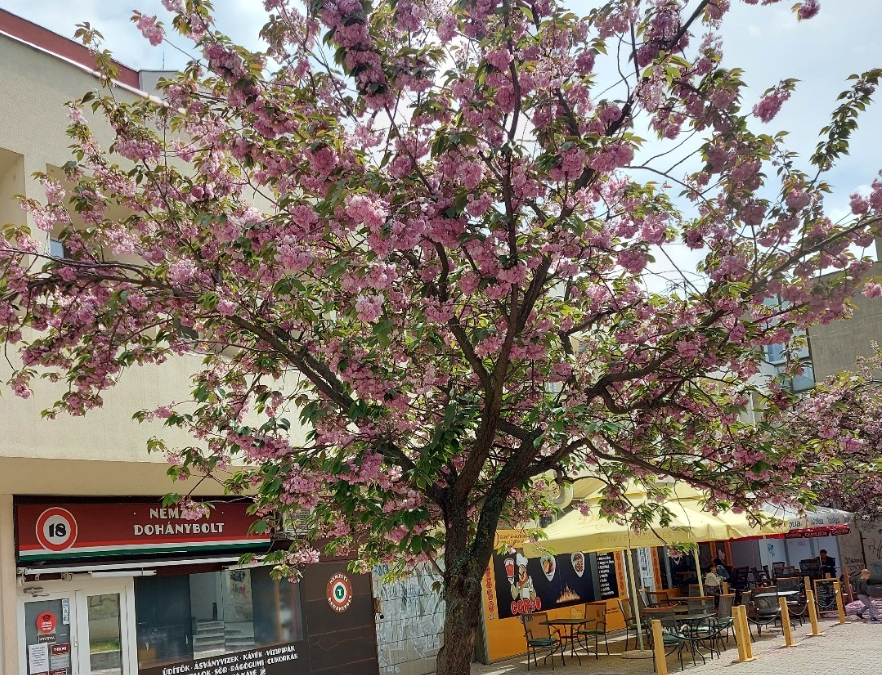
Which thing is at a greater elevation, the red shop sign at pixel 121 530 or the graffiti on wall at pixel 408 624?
the red shop sign at pixel 121 530

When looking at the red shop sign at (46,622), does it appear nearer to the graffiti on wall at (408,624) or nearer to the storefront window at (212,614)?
the storefront window at (212,614)

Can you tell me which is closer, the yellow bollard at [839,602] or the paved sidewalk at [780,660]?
the paved sidewalk at [780,660]

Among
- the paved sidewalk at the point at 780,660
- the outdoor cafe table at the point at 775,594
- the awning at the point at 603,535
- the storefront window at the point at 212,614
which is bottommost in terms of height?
the paved sidewalk at the point at 780,660

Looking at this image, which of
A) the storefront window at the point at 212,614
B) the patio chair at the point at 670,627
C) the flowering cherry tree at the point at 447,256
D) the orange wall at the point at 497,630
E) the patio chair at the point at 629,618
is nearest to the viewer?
the flowering cherry tree at the point at 447,256

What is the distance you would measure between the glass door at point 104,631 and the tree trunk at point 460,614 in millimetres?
6621

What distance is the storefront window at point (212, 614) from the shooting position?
40.3 feet

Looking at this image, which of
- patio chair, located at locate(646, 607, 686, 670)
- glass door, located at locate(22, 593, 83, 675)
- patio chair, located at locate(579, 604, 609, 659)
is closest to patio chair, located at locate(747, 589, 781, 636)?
patio chair, located at locate(579, 604, 609, 659)

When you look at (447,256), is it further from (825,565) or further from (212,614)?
(825,565)

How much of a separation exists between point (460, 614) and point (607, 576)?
58.8ft

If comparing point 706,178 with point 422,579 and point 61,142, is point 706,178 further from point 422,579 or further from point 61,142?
point 422,579

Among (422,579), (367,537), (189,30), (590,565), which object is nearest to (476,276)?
(189,30)

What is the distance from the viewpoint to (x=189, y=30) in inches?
229

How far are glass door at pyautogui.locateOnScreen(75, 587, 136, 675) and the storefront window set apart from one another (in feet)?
0.97

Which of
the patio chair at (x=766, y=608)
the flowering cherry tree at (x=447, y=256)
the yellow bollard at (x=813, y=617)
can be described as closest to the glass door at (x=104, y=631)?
the flowering cherry tree at (x=447, y=256)
